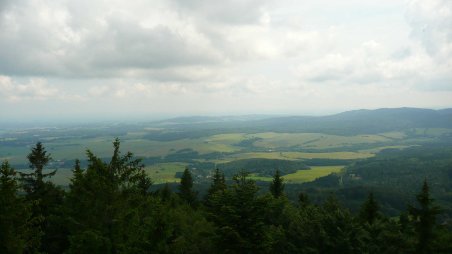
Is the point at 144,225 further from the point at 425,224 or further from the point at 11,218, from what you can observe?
the point at 425,224

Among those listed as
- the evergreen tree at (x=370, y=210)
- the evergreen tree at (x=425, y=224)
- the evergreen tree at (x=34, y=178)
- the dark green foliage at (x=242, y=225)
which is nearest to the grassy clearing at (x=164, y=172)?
the evergreen tree at (x=370, y=210)

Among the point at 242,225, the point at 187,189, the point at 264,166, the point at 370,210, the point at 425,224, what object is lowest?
the point at 264,166

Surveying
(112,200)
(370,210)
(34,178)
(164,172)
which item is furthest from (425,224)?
(164,172)

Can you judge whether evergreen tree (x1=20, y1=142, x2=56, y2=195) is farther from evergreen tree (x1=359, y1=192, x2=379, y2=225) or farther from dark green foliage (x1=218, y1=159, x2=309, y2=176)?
dark green foliage (x1=218, y1=159, x2=309, y2=176)

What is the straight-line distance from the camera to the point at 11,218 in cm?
1872

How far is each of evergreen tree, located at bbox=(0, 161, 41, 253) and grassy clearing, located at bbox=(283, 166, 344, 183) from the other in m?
134

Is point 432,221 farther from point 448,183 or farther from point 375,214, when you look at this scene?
point 448,183

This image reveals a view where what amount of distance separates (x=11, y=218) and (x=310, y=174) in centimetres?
15730

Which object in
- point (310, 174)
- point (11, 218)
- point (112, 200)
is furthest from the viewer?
point (310, 174)

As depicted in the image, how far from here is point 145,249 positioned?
1928 cm

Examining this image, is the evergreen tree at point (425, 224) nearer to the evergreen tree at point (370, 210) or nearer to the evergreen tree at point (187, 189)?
the evergreen tree at point (370, 210)

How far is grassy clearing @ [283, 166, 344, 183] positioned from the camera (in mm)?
155375

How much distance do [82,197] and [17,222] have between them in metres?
3.29

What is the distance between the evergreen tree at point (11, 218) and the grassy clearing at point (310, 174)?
133652 mm
